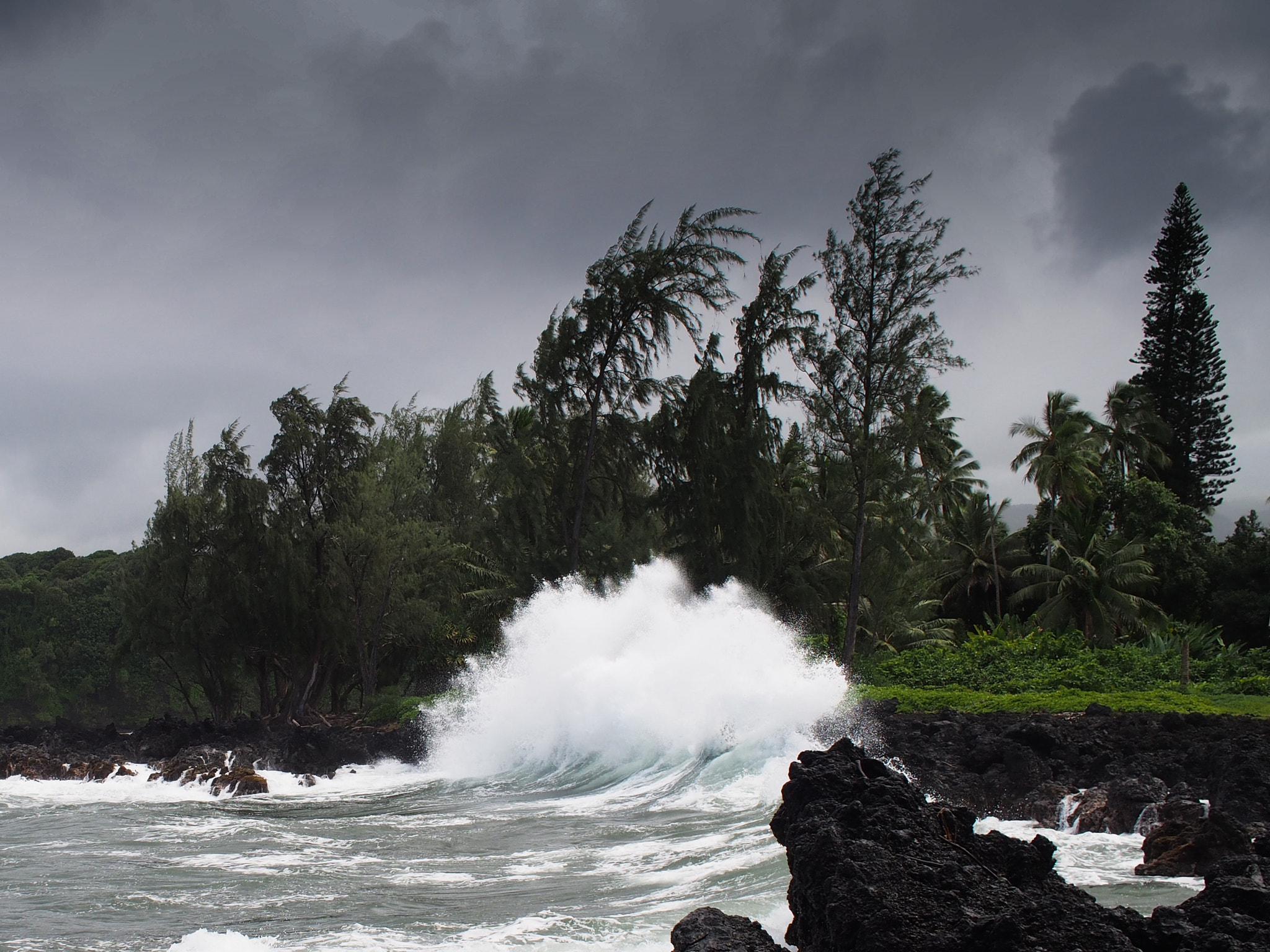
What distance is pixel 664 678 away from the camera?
20.6 m

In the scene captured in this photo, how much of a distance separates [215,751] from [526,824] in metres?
13.1

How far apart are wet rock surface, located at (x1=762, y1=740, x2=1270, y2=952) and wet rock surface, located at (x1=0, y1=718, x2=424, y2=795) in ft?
52.6

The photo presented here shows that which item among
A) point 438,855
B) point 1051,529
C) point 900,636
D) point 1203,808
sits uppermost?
point 1051,529

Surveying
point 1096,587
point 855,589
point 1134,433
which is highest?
point 1134,433

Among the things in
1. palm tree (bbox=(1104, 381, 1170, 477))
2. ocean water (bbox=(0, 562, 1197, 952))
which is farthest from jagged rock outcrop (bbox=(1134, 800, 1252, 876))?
palm tree (bbox=(1104, 381, 1170, 477))

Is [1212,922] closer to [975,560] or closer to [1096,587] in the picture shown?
[1096,587]

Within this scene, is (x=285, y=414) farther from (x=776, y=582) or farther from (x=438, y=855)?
(x=438, y=855)

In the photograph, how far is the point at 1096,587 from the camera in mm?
A: 31422

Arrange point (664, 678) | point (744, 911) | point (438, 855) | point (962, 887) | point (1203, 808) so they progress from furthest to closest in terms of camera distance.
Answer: point (664, 678)
point (438, 855)
point (1203, 808)
point (744, 911)
point (962, 887)

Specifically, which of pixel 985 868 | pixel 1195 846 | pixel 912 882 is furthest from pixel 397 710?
pixel 912 882

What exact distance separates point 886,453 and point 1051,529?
49.1ft

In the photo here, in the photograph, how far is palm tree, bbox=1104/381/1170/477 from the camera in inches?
1590

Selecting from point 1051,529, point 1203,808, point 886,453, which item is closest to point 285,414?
point 886,453

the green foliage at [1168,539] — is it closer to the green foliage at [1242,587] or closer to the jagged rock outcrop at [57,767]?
the green foliage at [1242,587]
